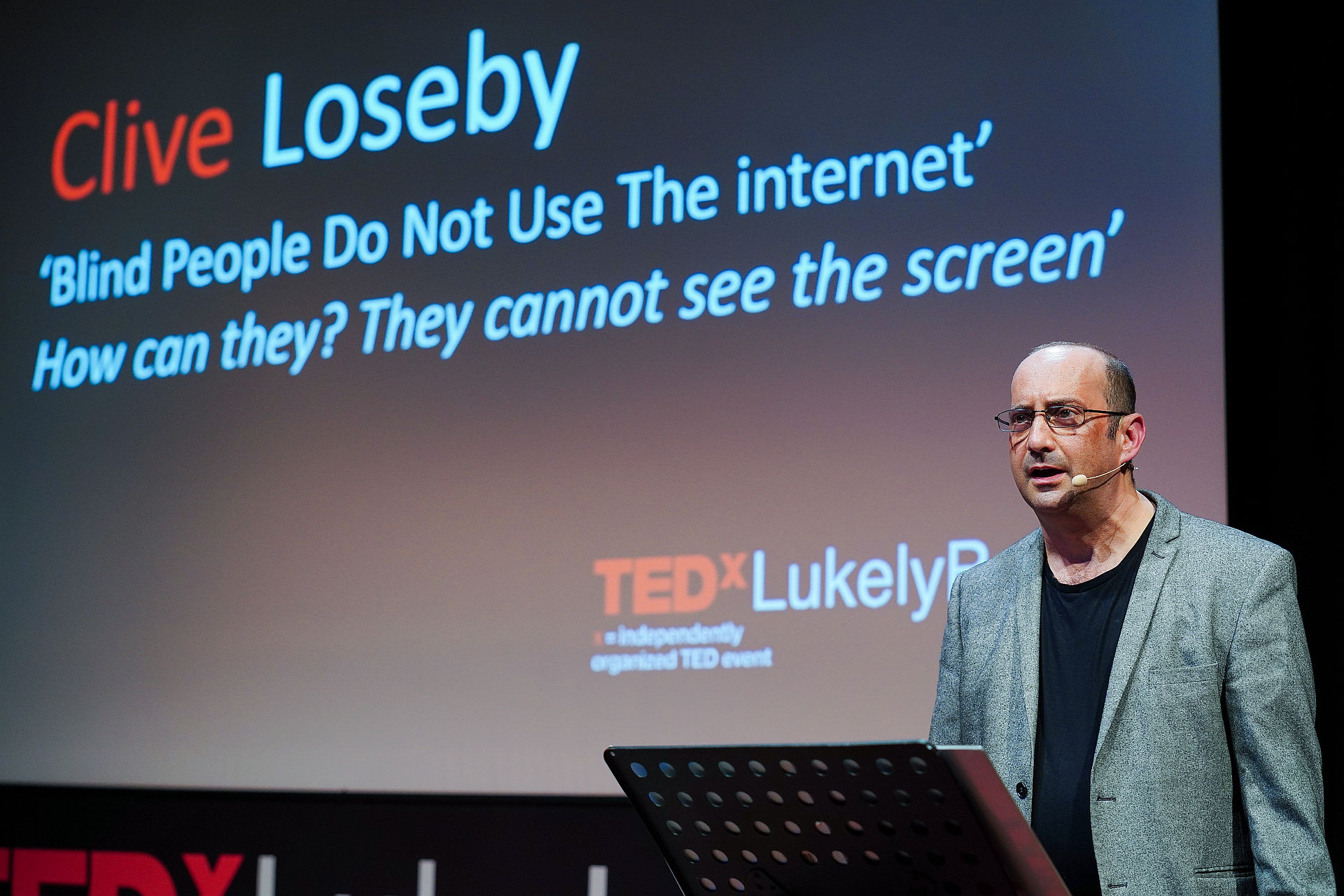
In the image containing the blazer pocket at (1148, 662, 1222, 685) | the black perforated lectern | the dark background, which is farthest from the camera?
the dark background

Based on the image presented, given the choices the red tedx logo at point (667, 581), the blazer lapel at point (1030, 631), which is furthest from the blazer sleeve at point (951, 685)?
the red tedx logo at point (667, 581)

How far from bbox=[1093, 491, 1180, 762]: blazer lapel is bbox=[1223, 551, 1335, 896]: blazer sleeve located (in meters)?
0.12

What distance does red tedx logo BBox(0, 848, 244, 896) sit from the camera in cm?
453

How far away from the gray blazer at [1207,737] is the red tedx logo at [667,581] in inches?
70.6

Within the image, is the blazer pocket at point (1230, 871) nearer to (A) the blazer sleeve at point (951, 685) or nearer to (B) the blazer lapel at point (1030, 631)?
(B) the blazer lapel at point (1030, 631)

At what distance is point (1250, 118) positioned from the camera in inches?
142

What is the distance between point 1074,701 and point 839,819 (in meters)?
0.64

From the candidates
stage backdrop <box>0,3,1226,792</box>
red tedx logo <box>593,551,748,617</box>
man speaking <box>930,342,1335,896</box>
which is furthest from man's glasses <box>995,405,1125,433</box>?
red tedx logo <box>593,551,748,617</box>

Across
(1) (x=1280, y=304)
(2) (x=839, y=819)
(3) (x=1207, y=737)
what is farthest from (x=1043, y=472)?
(1) (x=1280, y=304)

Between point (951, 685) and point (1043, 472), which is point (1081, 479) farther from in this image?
point (951, 685)

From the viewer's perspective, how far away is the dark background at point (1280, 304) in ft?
11.3

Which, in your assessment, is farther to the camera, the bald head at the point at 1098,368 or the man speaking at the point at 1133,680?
the bald head at the point at 1098,368

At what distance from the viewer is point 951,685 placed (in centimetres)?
246

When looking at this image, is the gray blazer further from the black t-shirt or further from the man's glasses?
the man's glasses
